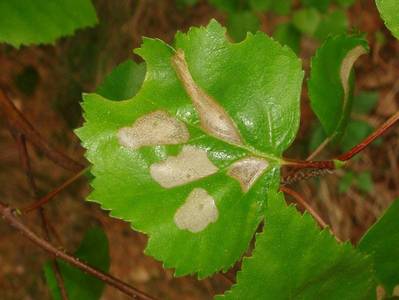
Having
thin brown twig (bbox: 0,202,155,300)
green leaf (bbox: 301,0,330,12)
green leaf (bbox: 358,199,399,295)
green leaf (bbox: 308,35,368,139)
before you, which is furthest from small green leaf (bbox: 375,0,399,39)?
green leaf (bbox: 301,0,330,12)

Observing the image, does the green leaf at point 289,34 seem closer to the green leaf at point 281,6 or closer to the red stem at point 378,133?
the green leaf at point 281,6

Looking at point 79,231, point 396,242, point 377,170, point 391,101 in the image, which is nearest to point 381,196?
point 377,170

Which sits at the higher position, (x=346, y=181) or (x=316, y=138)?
(x=316, y=138)

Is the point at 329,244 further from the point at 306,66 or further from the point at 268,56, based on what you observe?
the point at 306,66

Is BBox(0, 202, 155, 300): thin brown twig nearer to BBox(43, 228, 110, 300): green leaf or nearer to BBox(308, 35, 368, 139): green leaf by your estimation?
BBox(43, 228, 110, 300): green leaf

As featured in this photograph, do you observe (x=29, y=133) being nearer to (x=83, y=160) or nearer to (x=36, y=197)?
(x=36, y=197)

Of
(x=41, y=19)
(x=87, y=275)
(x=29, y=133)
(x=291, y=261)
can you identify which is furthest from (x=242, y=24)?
(x=291, y=261)
